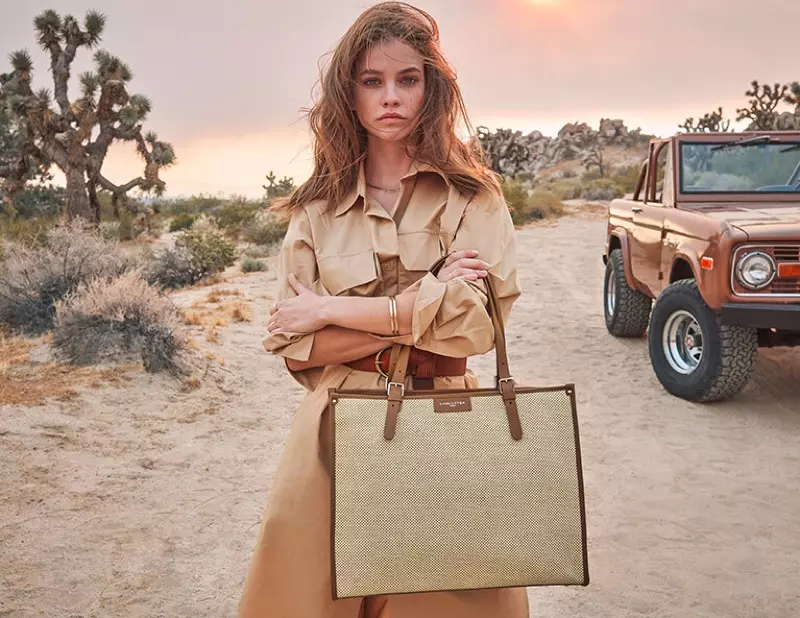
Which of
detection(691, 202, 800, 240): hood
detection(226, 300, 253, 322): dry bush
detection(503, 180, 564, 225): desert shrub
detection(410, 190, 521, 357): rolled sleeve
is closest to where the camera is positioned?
detection(410, 190, 521, 357): rolled sleeve

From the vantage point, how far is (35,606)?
330 cm

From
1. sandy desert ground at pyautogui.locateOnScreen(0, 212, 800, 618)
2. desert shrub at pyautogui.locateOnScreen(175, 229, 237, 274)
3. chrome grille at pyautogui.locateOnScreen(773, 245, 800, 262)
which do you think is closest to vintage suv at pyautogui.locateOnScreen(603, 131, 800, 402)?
chrome grille at pyautogui.locateOnScreen(773, 245, 800, 262)

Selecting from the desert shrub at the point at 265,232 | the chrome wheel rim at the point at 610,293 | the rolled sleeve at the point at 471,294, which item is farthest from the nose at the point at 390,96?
the desert shrub at the point at 265,232

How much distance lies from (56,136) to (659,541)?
1851cm

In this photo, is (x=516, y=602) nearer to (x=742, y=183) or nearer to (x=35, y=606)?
(x=35, y=606)

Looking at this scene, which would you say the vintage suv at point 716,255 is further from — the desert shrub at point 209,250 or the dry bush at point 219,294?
the desert shrub at point 209,250

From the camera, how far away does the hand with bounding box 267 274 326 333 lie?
6.04 feet

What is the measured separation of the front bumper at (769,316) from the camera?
16.2 feet

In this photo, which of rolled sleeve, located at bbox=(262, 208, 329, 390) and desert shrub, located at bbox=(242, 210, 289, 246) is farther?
desert shrub, located at bbox=(242, 210, 289, 246)

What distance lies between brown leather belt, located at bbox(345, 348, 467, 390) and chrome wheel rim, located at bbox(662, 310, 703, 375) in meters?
4.23

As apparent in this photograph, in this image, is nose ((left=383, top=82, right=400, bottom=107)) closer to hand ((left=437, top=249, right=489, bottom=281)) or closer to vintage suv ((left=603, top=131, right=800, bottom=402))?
hand ((left=437, top=249, right=489, bottom=281))

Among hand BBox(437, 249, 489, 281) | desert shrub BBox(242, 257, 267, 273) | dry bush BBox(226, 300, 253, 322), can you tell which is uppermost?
Answer: hand BBox(437, 249, 489, 281)

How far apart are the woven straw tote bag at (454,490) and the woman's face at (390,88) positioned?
25.9 inches

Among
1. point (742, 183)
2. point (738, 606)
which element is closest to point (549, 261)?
point (742, 183)
